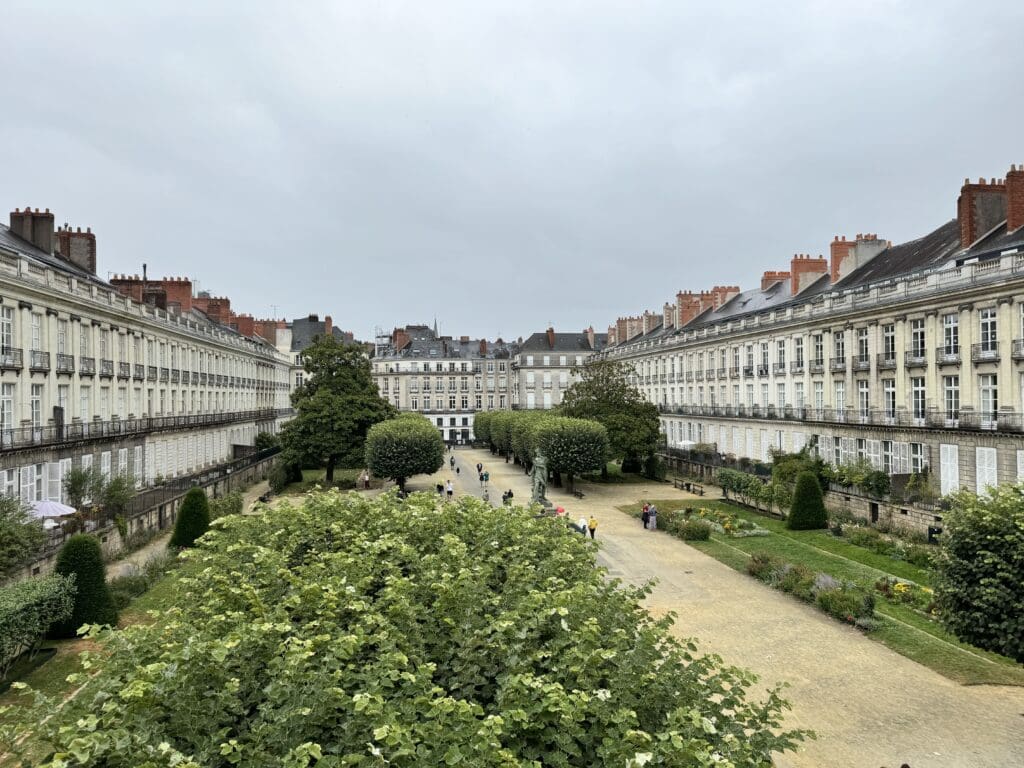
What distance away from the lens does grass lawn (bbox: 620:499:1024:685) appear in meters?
15.6

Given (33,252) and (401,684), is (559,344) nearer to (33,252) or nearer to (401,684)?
(33,252)

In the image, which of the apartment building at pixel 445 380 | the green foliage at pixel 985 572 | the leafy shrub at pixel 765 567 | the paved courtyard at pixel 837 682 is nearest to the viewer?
the paved courtyard at pixel 837 682

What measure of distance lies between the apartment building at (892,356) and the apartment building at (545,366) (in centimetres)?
3644

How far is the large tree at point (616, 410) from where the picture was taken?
48.8 m

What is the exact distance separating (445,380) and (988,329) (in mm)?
76524

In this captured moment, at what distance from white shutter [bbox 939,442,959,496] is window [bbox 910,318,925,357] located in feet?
16.1

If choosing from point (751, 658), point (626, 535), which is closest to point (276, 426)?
point (626, 535)

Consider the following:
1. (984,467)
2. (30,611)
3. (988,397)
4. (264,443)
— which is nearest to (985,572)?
(984,467)

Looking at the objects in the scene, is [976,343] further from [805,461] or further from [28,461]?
[28,461]

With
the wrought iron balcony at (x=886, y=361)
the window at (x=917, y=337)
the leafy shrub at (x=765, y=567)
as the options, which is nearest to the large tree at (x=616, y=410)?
the wrought iron balcony at (x=886, y=361)

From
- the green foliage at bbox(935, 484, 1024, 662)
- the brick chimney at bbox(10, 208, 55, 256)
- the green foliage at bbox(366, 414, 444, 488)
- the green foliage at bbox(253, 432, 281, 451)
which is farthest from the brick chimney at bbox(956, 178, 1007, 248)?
the green foliage at bbox(253, 432, 281, 451)

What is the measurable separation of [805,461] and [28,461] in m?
37.4

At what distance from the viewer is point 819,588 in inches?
827

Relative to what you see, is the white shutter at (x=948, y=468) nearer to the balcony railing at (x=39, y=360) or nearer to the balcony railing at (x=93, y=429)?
the balcony railing at (x=93, y=429)
